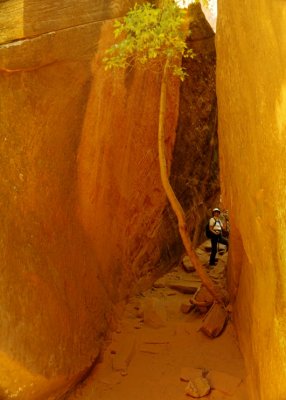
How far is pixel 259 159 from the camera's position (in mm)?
4379

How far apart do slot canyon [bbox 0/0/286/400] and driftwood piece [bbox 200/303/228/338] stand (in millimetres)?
123

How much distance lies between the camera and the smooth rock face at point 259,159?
12.3 ft

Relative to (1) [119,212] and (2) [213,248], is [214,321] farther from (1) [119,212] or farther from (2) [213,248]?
(1) [119,212]

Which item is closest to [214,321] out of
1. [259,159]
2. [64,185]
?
[64,185]

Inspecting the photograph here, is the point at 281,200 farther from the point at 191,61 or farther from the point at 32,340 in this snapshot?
the point at 191,61

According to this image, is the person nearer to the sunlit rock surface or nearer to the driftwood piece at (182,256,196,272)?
the driftwood piece at (182,256,196,272)

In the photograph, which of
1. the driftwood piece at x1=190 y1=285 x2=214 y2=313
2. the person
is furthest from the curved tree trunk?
the person

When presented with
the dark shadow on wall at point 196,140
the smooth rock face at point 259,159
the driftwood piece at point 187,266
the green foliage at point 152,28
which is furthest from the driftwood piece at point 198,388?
the green foliage at point 152,28

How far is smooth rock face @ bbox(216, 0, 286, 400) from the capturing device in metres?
3.73

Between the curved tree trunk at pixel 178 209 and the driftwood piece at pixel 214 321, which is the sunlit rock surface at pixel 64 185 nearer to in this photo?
the curved tree trunk at pixel 178 209

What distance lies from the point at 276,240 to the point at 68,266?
3.81m

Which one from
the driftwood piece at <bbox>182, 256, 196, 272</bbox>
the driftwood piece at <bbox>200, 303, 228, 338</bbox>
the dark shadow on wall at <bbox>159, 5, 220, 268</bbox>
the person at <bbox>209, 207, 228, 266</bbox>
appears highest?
the dark shadow on wall at <bbox>159, 5, 220, 268</bbox>

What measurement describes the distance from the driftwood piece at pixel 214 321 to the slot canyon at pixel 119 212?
0.12m

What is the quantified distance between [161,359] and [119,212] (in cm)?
289
